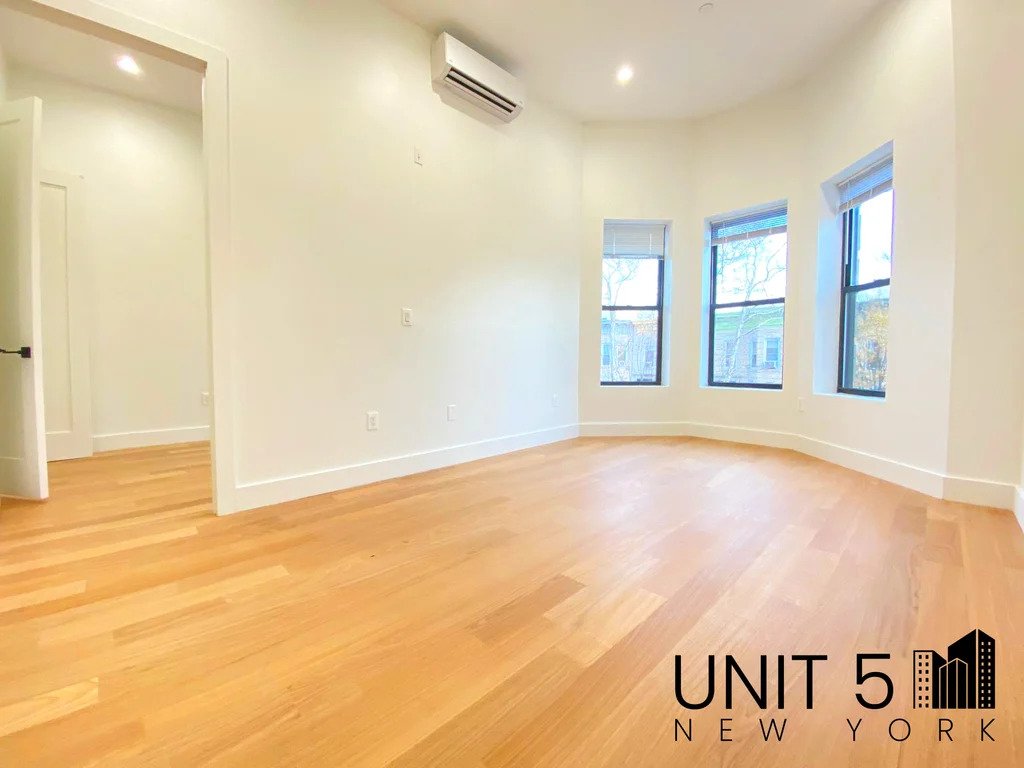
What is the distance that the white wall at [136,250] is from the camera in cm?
366

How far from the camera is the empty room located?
112 centimetres

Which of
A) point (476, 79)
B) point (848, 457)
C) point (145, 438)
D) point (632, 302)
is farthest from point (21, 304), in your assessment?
point (848, 457)

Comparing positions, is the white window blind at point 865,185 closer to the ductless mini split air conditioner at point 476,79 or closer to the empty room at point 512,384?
the empty room at point 512,384

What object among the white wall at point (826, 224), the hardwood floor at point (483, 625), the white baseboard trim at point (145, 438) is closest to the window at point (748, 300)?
the white wall at point (826, 224)

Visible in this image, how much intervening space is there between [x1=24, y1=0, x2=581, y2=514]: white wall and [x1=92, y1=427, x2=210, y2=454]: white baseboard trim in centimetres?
211

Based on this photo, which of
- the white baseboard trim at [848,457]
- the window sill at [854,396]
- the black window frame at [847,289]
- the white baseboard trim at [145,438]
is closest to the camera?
the white baseboard trim at [848,457]

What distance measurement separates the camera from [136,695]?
109 centimetres

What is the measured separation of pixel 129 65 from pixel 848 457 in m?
6.52

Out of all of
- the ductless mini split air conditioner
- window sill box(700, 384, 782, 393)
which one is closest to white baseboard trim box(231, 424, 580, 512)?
window sill box(700, 384, 782, 393)

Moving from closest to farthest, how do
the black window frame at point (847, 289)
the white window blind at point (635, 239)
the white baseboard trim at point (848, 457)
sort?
1. the white baseboard trim at point (848, 457)
2. the black window frame at point (847, 289)
3. the white window blind at point (635, 239)

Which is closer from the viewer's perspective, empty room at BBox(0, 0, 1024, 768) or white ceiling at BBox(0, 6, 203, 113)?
empty room at BBox(0, 0, 1024, 768)

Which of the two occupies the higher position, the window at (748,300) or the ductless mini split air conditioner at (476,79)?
the ductless mini split air conditioner at (476,79)

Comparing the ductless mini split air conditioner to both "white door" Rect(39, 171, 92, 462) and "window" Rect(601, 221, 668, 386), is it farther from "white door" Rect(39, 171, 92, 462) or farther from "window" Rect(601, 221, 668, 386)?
"white door" Rect(39, 171, 92, 462)

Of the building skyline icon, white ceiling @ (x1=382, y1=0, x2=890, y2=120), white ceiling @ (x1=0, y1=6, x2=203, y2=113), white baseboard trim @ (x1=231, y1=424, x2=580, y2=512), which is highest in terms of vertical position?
white ceiling @ (x1=382, y1=0, x2=890, y2=120)
